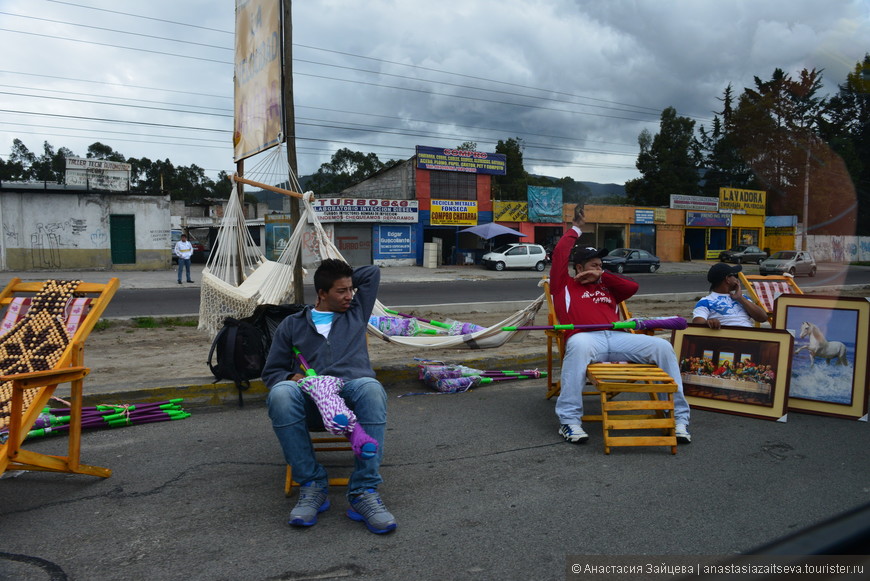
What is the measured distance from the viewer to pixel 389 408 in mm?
5074

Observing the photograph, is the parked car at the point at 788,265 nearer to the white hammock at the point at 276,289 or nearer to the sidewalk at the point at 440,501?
the white hammock at the point at 276,289

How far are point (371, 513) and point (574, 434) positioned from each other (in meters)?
1.77

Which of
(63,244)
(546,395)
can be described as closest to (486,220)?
(63,244)

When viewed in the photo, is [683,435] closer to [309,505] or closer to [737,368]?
[737,368]

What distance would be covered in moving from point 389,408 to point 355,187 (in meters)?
31.7

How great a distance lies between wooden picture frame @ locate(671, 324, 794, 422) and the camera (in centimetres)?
466

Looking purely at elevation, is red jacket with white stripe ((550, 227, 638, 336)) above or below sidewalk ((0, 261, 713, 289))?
above

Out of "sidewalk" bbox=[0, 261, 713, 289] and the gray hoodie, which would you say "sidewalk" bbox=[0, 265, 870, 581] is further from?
"sidewalk" bbox=[0, 261, 713, 289]

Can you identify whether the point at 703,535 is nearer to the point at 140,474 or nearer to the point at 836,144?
the point at 140,474

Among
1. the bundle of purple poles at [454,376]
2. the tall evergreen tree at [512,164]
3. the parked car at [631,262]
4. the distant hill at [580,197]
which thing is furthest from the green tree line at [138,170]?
the bundle of purple poles at [454,376]

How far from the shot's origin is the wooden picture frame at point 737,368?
4660 mm

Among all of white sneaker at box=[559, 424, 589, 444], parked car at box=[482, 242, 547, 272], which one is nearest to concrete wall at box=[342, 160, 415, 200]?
parked car at box=[482, 242, 547, 272]

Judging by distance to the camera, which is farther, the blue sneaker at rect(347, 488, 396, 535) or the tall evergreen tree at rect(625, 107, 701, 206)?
the tall evergreen tree at rect(625, 107, 701, 206)

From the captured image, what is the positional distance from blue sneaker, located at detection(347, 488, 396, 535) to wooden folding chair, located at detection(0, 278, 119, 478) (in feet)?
5.17
